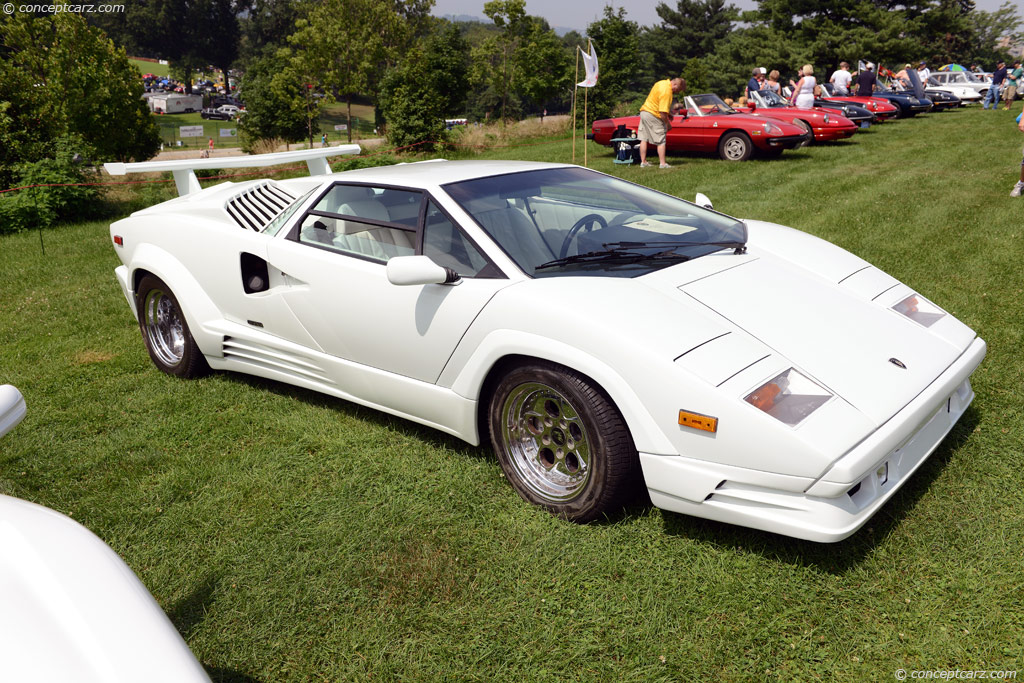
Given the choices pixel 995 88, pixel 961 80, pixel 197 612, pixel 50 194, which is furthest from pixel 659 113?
pixel 961 80

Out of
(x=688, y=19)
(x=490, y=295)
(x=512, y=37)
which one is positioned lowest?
(x=490, y=295)

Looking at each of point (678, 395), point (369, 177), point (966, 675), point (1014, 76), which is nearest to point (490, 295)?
point (678, 395)

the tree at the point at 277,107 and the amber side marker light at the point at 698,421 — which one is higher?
the tree at the point at 277,107

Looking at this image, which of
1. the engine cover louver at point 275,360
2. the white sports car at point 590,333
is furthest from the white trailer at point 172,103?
the white sports car at point 590,333

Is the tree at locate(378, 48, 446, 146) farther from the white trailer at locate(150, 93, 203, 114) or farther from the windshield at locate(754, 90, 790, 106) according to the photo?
the white trailer at locate(150, 93, 203, 114)

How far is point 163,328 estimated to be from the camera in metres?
5.00

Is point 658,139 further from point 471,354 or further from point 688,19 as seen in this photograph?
point 688,19

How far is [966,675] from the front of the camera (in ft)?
7.43

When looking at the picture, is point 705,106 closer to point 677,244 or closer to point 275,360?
point 677,244

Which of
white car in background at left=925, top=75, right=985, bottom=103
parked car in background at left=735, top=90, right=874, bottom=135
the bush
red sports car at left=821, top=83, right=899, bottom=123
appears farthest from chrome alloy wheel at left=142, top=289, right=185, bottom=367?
white car in background at left=925, top=75, right=985, bottom=103

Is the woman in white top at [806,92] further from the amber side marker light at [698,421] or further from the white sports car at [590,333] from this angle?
the amber side marker light at [698,421]

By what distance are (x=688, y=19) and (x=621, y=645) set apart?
92.9 meters

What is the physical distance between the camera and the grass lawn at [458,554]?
2451mm

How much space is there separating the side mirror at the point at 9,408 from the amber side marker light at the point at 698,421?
197 cm
